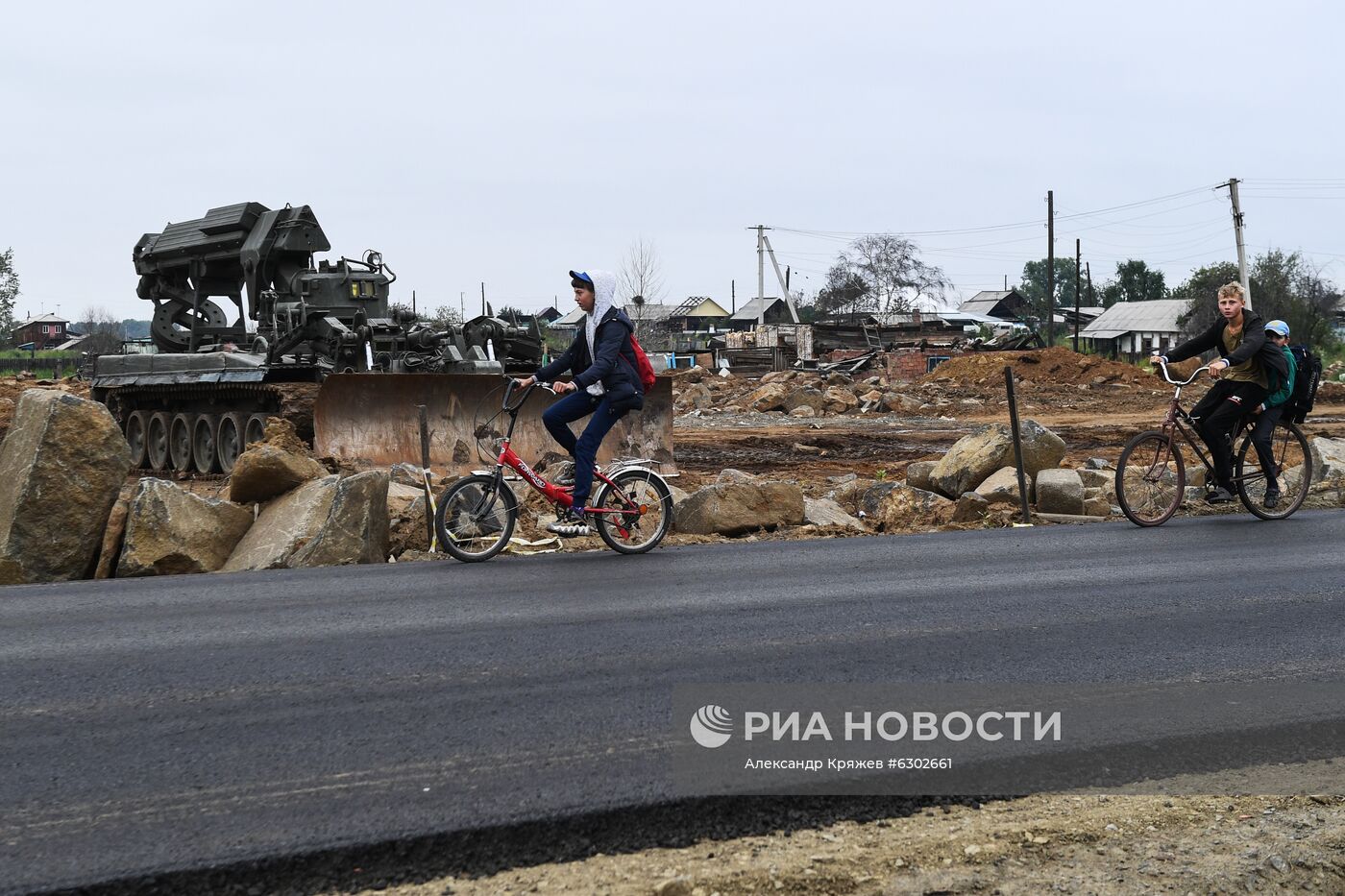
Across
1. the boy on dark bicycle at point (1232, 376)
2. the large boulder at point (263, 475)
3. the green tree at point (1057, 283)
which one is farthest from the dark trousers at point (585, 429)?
the green tree at point (1057, 283)

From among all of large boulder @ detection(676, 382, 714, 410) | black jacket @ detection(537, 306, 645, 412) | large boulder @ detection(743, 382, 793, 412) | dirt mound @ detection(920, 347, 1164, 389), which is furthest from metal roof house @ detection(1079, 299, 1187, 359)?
black jacket @ detection(537, 306, 645, 412)

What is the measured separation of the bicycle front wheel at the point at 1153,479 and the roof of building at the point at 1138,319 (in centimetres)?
8512

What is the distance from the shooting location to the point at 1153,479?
36.2ft

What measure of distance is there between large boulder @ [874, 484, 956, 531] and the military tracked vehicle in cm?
601

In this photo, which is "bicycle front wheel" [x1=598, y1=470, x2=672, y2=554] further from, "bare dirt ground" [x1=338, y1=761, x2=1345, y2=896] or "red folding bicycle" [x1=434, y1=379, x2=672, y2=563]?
"bare dirt ground" [x1=338, y1=761, x2=1345, y2=896]

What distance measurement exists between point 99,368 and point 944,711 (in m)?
19.9

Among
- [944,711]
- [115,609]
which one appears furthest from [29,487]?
[944,711]

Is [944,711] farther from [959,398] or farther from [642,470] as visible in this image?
[959,398]

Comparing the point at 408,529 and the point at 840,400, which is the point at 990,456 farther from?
the point at 840,400

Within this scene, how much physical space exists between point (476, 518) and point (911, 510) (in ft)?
15.4

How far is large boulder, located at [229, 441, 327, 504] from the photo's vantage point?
35.0 ft

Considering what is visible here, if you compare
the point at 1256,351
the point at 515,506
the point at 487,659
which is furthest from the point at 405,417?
the point at 487,659

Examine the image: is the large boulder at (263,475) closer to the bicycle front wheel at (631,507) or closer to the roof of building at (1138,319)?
the bicycle front wheel at (631,507)

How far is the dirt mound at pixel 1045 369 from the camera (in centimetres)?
4103
